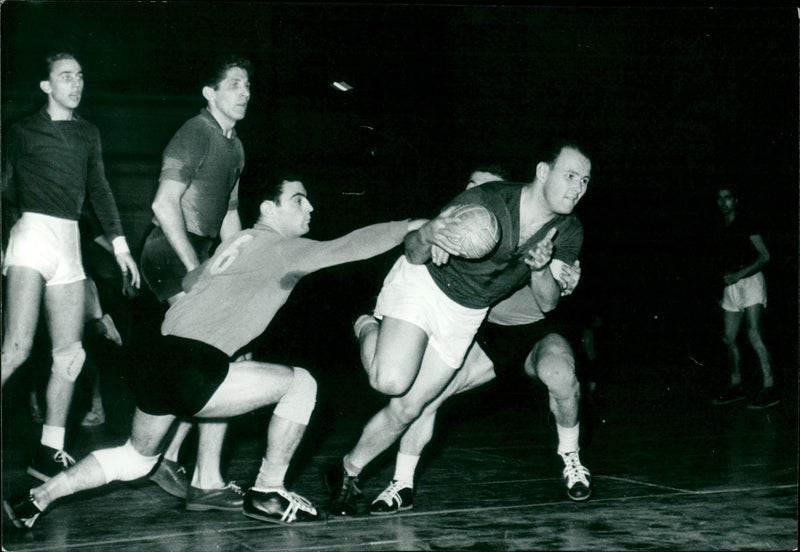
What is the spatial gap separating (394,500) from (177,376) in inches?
41.1

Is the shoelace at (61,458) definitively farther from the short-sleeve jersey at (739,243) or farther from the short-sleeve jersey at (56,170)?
the short-sleeve jersey at (739,243)

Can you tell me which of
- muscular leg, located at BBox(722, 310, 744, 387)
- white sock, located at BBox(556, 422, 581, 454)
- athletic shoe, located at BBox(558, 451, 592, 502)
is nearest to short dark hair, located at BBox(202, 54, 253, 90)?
white sock, located at BBox(556, 422, 581, 454)

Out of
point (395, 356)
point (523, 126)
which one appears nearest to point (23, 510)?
point (395, 356)

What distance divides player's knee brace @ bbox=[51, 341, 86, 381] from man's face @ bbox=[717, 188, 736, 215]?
539cm

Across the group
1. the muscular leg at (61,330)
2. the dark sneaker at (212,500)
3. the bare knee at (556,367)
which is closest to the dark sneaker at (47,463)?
the muscular leg at (61,330)

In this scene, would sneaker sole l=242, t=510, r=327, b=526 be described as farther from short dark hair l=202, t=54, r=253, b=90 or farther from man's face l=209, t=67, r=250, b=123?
short dark hair l=202, t=54, r=253, b=90

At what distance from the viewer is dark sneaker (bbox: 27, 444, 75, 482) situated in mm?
3990

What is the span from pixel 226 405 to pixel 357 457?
2.24ft

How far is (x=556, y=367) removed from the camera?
152 inches

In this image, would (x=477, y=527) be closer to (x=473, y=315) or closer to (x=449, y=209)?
(x=473, y=315)

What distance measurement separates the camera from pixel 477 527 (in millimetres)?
3270

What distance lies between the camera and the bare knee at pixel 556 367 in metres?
3.83

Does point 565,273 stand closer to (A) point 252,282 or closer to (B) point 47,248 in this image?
(A) point 252,282

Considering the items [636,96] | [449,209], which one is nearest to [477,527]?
[449,209]
